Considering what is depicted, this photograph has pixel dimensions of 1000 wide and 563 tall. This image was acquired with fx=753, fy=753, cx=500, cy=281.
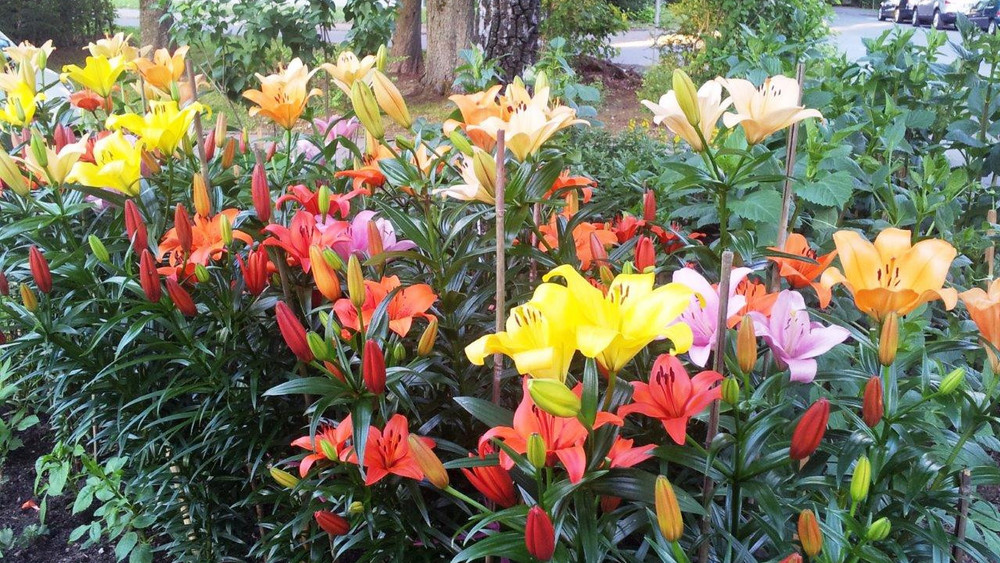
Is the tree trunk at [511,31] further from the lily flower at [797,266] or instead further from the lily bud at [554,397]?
the lily bud at [554,397]

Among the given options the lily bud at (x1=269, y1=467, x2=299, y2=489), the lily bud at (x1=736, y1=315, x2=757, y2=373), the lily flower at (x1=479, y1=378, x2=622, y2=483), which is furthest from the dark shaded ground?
the lily bud at (x1=736, y1=315, x2=757, y2=373)

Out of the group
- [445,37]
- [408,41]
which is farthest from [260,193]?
[408,41]

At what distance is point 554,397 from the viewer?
0.69 metres

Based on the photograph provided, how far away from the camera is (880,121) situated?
87.0 inches

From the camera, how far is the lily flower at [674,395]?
807mm

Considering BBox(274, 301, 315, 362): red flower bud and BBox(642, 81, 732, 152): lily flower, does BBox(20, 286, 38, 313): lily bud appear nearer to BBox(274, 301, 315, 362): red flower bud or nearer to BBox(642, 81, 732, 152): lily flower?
BBox(274, 301, 315, 362): red flower bud

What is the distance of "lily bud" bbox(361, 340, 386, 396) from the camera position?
0.90 m

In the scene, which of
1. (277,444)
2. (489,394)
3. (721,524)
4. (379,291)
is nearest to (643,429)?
(721,524)

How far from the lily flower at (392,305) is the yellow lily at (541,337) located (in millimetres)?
280

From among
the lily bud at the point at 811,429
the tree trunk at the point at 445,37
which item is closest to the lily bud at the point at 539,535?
the lily bud at the point at 811,429

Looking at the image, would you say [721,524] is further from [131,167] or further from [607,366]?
[131,167]

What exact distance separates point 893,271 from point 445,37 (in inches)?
250

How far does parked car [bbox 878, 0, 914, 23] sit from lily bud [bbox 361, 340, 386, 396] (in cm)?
1737

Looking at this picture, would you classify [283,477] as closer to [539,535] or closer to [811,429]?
[539,535]
